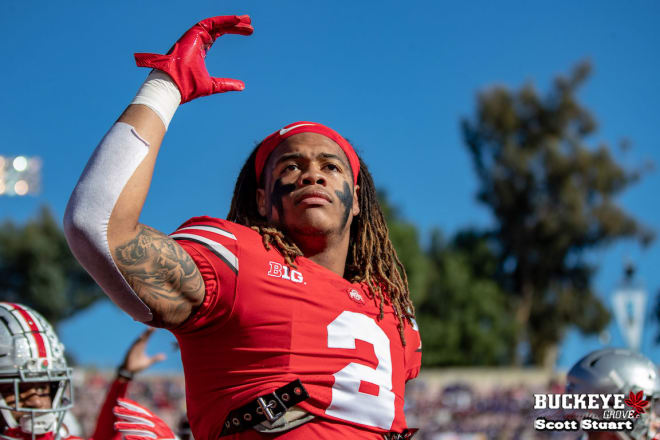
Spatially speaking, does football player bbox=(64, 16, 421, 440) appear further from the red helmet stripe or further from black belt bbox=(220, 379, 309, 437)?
the red helmet stripe

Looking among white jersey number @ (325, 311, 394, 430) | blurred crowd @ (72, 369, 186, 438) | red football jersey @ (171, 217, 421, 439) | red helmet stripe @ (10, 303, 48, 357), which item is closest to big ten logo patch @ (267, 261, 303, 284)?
red football jersey @ (171, 217, 421, 439)

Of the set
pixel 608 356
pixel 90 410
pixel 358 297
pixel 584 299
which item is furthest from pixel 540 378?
pixel 358 297

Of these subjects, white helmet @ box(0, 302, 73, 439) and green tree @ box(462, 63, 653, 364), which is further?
green tree @ box(462, 63, 653, 364)

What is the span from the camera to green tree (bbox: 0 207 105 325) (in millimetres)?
42375

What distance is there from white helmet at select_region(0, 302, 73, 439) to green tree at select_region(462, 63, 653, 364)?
3106 centimetres

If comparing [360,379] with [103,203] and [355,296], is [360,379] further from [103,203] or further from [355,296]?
[103,203]

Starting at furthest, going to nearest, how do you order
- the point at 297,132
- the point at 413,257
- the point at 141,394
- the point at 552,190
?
the point at 413,257 → the point at 552,190 → the point at 141,394 → the point at 297,132

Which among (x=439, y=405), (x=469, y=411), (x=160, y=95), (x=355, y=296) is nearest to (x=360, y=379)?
(x=355, y=296)

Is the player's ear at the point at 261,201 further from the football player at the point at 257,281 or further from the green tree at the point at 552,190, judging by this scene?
the green tree at the point at 552,190

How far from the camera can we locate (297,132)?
2787mm

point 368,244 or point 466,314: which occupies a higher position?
point 466,314

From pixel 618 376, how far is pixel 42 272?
42.9 m

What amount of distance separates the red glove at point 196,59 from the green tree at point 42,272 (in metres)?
42.9

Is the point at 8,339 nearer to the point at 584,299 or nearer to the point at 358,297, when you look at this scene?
the point at 358,297
